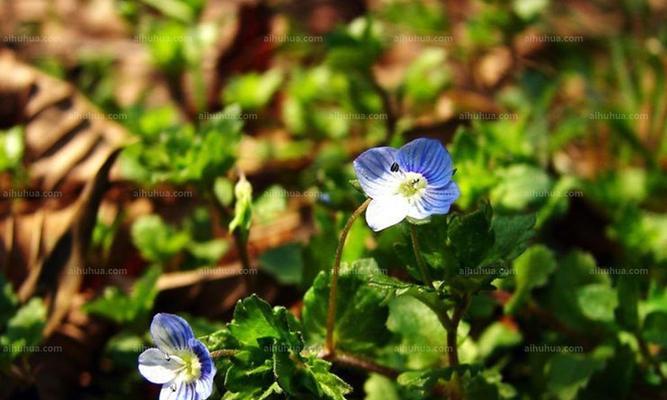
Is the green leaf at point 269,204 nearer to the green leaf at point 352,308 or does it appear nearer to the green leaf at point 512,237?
the green leaf at point 352,308

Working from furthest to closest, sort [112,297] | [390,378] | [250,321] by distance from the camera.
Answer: [112,297]
[390,378]
[250,321]

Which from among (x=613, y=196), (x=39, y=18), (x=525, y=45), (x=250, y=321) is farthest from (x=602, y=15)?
(x=250, y=321)

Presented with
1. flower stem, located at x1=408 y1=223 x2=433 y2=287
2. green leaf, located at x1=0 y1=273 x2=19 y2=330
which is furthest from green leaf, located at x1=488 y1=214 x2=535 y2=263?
green leaf, located at x1=0 y1=273 x2=19 y2=330

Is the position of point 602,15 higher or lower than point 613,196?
higher

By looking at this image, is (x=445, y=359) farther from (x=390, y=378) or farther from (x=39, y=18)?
(x=39, y=18)

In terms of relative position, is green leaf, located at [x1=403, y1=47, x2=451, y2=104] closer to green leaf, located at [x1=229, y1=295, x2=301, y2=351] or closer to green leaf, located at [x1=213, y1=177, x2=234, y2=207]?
green leaf, located at [x1=213, y1=177, x2=234, y2=207]

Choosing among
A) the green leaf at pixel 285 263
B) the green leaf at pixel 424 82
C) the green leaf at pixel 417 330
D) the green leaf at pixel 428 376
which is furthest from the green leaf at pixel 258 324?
the green leaf at pixel 424 82
